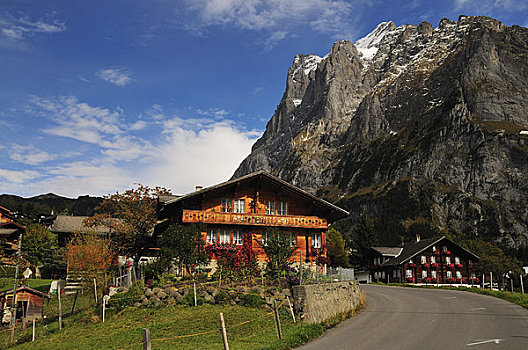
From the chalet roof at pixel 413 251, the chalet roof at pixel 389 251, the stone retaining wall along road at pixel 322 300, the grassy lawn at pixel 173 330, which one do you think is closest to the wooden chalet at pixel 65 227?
the grassy lawn at pixel 173 330

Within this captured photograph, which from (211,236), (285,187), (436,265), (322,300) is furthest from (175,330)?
(436,265)

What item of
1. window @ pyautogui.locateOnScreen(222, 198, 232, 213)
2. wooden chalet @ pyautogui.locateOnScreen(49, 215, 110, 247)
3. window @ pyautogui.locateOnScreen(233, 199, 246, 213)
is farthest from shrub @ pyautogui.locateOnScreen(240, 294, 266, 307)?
wooden chalet @ pyautogui.locateOnScreen(49, 215, 110, 247)

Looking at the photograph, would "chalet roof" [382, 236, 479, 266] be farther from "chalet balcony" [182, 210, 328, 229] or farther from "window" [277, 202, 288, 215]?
"window" [277, 202, 288, 215]

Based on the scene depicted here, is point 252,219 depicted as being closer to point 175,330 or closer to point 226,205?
point 226,205

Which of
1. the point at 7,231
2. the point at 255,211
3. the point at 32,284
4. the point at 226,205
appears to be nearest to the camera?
the point at 226,205

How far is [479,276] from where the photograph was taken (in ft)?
249

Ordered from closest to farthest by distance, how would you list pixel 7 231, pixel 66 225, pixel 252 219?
pixel 252 219
pixel 7 231
pixel 66 225

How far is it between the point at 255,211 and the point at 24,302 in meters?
19.7

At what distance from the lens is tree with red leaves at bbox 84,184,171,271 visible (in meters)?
39.4

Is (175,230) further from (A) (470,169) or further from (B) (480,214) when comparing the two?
(A) (470,169)

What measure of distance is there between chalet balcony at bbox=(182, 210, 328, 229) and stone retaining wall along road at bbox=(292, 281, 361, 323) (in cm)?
994

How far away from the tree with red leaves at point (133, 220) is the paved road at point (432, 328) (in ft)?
68.9

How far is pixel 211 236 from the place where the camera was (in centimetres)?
3719

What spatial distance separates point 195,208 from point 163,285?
39.6 feet
